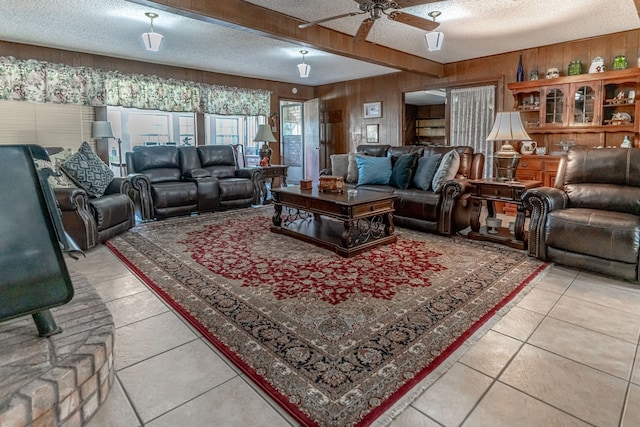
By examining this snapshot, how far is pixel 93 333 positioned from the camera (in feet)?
5.08

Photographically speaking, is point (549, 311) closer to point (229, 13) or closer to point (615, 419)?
point (615, 419)

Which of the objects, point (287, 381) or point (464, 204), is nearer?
point (287, 381)

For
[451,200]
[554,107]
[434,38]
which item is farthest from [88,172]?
[554,107]

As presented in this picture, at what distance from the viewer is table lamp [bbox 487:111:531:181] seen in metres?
3.89

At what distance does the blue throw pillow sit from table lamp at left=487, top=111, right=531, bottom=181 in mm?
1299

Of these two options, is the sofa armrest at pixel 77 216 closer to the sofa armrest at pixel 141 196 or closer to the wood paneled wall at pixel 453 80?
the sofa armrest at pixel 141 196

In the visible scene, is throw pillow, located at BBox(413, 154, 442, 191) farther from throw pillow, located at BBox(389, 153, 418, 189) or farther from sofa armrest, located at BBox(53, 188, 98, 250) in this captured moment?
sofa armrest, located at BBox(53, 188, 98, 250)

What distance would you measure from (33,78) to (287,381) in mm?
5793

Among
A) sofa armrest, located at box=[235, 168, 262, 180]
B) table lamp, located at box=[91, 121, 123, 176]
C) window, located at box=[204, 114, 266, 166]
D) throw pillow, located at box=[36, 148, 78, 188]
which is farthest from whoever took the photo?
window, located at box=[204, 114, 266, 166]

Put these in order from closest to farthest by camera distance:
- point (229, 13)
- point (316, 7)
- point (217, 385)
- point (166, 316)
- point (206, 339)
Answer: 1. point (217, 385)
2. point (206, 339)
3. point (166, 316)
4. point (229, 13)
5. point (316, 7)

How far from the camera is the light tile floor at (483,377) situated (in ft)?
4.82

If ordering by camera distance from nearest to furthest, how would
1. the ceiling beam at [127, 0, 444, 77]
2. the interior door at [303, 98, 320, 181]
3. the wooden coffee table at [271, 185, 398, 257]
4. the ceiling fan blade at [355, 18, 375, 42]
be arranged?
the ceiling beam at [127, 0, 444, 77], the ceiling fan blade at [355, 18, 375, 42], the wooden coffee table at [271, 185, 398, 257], the interior door at [303, 98, 320, 181]

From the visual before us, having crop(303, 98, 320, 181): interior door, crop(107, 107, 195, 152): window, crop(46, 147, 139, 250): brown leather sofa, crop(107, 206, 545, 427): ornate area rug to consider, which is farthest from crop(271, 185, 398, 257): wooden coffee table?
crop(303, 98, 320, 181): interior door

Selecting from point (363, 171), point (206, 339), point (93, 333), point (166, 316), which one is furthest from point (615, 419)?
point (363, 171)
